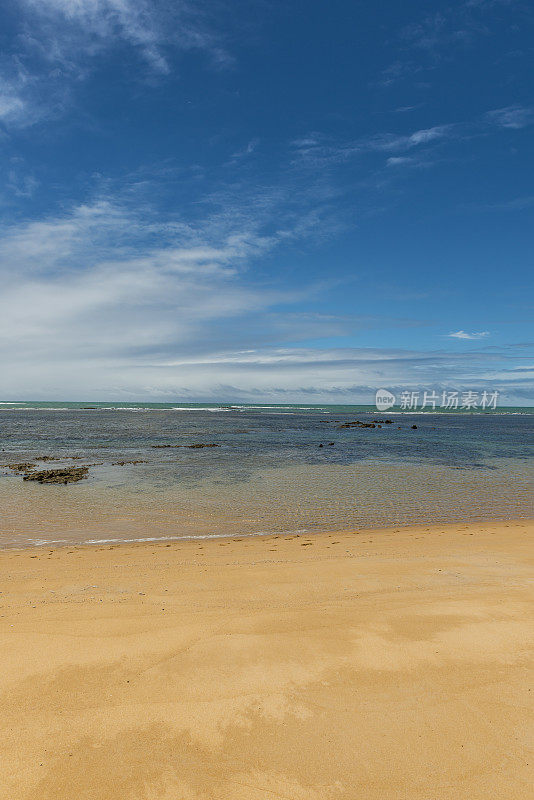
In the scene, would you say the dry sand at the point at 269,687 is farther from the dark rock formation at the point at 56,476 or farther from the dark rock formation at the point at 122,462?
the dark rock formation at the point at 122,462

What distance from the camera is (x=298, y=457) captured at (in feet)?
101

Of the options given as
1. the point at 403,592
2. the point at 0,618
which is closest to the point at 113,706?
the point at 0,618

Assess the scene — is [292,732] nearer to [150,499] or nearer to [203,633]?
[203,633]

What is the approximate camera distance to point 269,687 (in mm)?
4445

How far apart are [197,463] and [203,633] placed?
73.2ft

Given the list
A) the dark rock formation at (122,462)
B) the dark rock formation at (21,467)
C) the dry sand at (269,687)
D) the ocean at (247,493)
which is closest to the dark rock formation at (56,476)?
the ocean at (247,493)

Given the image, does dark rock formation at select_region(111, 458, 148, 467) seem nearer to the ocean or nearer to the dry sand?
the ocean

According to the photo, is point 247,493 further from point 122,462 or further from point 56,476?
point 122,462

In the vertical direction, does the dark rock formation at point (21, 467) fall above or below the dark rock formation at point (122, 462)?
below

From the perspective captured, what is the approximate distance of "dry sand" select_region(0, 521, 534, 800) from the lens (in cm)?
339

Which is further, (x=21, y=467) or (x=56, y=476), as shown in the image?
(x=21, y=467)

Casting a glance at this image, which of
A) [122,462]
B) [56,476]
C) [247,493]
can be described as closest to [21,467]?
[56,476]

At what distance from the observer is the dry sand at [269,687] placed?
3391mm

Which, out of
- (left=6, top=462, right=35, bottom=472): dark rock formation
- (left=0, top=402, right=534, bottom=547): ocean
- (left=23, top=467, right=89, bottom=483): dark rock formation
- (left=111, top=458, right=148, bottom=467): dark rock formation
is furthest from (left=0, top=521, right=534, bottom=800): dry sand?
(left=111, top=458, right=148, bottom=467): dark rock formation
